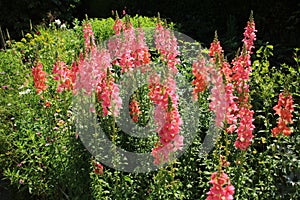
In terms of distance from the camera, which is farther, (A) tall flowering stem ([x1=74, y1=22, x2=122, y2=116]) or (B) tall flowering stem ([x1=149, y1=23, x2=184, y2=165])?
(A) tall flowering stem ([x1=74, y1=22, x2=122, y2=116])

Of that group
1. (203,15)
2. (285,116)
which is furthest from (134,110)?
(203,15)

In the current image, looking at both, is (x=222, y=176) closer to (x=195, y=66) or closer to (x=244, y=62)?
(x=195, y=66)

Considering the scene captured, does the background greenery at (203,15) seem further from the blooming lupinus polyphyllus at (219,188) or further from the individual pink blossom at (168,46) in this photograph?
the blooming lupinus polyphyllus at (219,188)

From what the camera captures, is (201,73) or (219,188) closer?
(219,188)

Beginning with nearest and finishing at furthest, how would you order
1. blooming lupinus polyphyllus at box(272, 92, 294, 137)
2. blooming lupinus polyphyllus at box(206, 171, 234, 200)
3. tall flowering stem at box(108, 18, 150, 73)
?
blooming lupinus polyphyllus at box(206, 171, 234, 200)
blooming lupinus polyphyllus at box(272, 92, 294, 137)
tall flowering stem at box(108, 18, 150, 73)

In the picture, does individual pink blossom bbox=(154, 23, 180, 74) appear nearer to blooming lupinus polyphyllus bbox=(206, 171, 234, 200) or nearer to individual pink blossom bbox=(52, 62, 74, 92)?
individual pink blossom bbox=(52, 62, 74, 92)

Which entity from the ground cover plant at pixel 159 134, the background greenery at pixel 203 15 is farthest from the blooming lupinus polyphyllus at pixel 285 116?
the background greenery at pixel 203 15

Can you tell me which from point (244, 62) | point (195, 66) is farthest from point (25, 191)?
point (244, 62)

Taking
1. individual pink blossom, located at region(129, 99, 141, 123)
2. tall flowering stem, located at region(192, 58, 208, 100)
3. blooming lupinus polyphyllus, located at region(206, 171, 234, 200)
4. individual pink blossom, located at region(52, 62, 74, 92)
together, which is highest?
individual pink blossom, located at region(52, 62, 74, 92)

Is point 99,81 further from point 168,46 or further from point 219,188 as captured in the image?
point 219,188

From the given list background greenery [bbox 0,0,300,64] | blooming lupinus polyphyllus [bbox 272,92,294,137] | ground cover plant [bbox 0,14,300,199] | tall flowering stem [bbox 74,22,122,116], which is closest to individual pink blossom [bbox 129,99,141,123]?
ground cover plant [bbox 0,14,300,199]

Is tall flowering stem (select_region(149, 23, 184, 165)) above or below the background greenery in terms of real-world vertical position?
below

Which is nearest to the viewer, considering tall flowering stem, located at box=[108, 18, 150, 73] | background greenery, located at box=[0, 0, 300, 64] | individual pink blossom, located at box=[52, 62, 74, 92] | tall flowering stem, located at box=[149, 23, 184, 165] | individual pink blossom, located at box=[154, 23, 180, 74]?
tall flowering stem, located at box=[149, 23, 184, 165]

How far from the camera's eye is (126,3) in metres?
10.0
